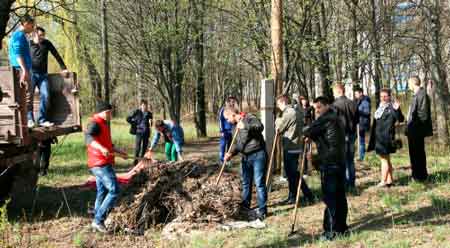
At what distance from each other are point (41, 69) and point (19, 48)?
1.06m

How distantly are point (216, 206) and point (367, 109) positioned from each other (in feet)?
22.7

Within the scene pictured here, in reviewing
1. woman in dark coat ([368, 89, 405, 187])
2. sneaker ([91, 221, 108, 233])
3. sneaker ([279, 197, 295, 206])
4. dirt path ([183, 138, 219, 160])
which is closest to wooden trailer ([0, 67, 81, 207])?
sneaker ([91, 221, 108, 233])

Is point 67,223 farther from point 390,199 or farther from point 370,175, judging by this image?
point 370,175

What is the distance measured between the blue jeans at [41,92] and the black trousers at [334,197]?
179 inches

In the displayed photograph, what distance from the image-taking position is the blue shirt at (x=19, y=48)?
743cm

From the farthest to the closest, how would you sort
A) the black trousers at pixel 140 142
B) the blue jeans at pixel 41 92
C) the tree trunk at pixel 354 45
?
the tree trunk at pixel 354 45 → the black trousers at pixel 140 142 → the blue jeans at pixel 41 92

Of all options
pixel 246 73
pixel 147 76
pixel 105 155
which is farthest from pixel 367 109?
pixel 246 73

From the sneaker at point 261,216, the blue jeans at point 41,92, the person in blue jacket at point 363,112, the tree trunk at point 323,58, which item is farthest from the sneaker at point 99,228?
the tree trunk at point 323,58

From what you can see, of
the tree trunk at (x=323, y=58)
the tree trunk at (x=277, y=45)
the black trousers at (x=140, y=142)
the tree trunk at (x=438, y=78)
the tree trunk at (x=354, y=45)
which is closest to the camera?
the tree trunk at (x=277, y=45)

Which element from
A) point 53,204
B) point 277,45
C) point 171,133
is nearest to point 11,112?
point 53,204

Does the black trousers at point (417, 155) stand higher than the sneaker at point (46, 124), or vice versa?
the sneaker at point (46, 124)

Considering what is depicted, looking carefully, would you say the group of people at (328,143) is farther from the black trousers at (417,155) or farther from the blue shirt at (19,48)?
the blue shirt at (19,48)

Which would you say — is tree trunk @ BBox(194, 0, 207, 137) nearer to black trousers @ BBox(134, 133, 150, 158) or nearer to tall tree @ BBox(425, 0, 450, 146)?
black trousers @ BBox(134, 133, 150, 158)

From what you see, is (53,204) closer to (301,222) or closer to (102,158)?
(102,158)
